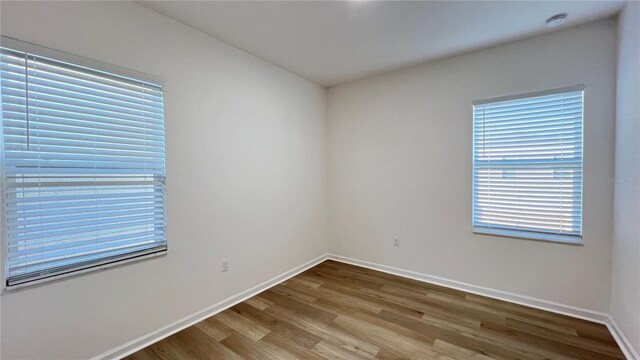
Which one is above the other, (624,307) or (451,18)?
(451,18)

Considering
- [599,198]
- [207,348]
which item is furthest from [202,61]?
[599,198]

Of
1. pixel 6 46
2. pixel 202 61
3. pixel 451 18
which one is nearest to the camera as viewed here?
pixel 6 46

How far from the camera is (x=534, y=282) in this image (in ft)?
8.09

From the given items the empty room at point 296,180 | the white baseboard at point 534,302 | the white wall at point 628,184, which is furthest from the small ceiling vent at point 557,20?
the white baseboard at point 534,302

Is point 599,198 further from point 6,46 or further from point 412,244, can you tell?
point 6,46

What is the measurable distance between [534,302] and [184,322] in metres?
3.28

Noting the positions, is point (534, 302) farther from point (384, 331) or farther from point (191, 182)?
point (191, 182)

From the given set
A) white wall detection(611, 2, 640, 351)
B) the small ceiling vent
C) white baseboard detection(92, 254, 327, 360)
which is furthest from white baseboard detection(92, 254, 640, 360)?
the small ceiling vent

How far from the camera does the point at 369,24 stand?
2.20 metres

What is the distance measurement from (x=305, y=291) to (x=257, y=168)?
1.50 meters

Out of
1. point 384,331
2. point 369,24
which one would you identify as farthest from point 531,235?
point 369,24

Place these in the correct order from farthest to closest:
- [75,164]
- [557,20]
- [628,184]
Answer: [557,20] < [628,184] < [75,164]

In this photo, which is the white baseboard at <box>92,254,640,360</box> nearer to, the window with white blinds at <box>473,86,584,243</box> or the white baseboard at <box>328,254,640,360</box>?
the white baseboard at <box>328,254,640,360</box>

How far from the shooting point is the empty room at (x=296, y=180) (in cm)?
161
